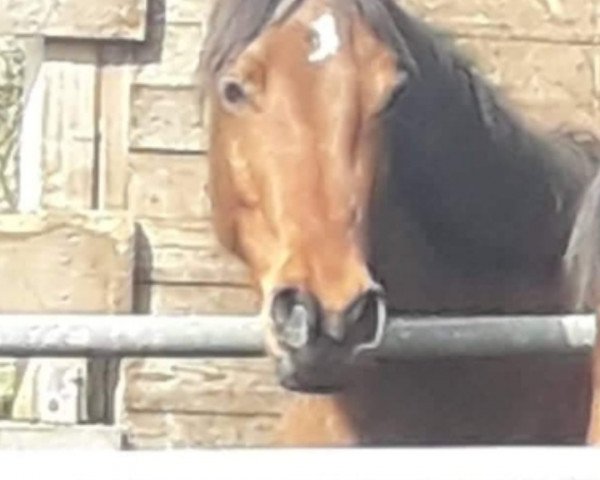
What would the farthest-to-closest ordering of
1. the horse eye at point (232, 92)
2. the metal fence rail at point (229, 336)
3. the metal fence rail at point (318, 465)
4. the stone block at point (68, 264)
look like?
1. the stone block at point (68, 264)
2. the horse eye at point (232, 92)
3. the metal fence rail at point (229, 336)
4. the metal fence rail at point (318, 465)

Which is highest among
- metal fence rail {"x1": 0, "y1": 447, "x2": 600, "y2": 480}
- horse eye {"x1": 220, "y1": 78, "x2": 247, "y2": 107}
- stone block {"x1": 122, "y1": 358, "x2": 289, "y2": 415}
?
horse eye {"x1": 220, "y1": 78, "x2": 247, "y2": 107}

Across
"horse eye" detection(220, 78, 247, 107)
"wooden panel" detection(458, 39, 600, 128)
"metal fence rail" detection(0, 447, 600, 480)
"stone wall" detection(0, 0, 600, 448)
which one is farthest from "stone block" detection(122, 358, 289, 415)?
"metal fence rail" detection(0, 447, 600, 480)

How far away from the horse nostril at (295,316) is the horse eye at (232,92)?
0.19 meters

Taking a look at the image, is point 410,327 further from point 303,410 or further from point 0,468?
point 0,468

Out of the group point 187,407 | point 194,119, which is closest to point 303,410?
point 187,407

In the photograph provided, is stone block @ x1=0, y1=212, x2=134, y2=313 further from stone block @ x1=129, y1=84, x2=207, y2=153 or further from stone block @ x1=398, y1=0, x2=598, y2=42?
stone block @ x1=398, y1=0, x2=598, y2=42

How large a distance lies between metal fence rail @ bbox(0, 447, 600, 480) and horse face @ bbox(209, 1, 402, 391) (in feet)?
2.22

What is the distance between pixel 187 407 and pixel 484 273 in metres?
0.31

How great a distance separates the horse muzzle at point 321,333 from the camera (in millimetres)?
1719

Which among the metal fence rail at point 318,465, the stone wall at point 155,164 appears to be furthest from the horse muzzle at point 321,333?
the metal fence rail at point 318,465

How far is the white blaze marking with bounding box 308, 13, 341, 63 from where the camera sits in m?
1.79

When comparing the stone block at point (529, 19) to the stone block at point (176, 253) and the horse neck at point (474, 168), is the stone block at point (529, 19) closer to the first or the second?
the horse neck at point (474, 168)

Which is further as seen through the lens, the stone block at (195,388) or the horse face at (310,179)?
the stone block at (195,388)

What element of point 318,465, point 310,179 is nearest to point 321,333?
point 310,179
